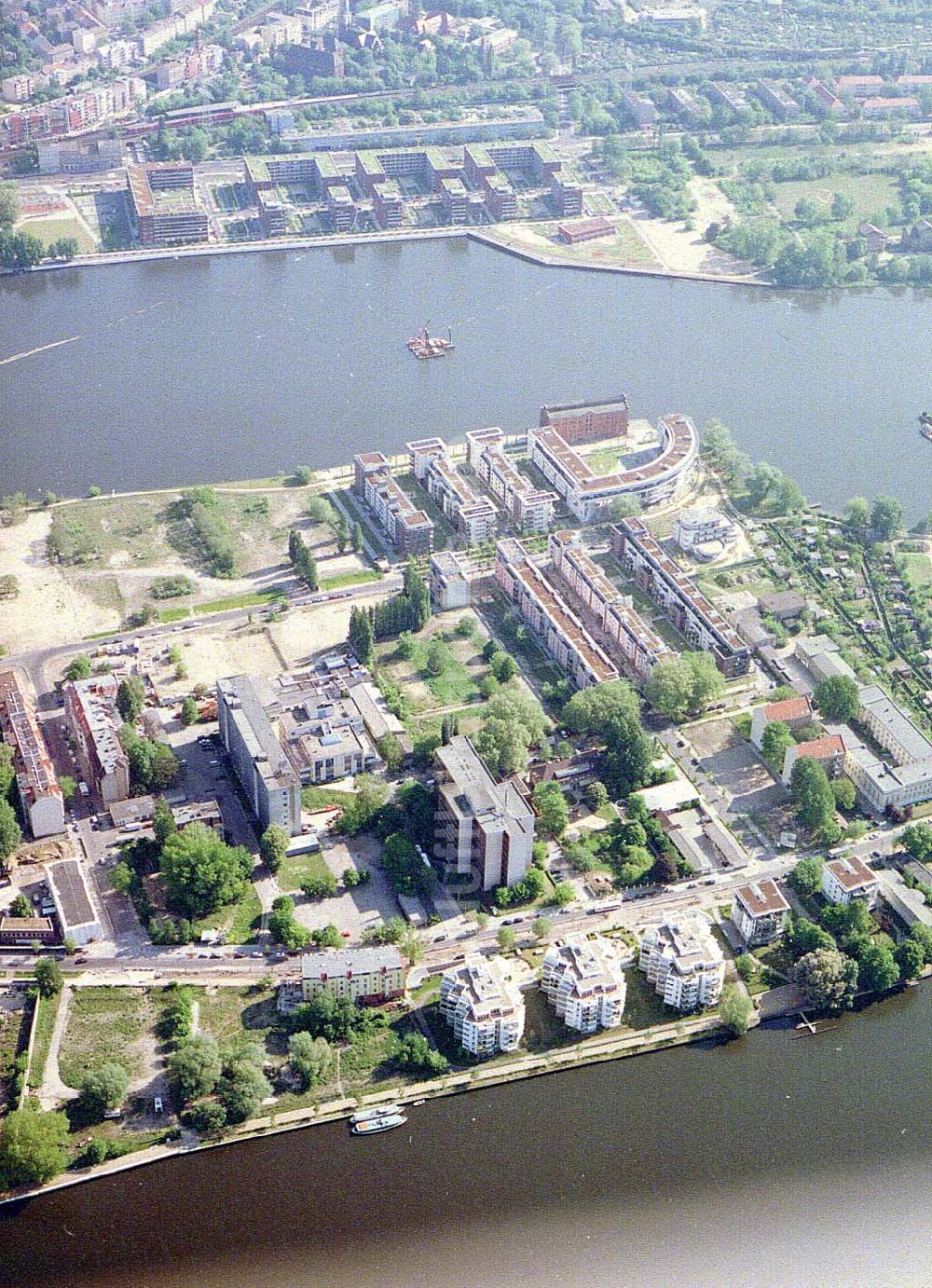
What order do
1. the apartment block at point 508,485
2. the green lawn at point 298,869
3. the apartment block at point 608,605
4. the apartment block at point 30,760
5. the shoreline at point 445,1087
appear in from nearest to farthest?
the shoreline at point 445,1087
the green lawn at point 298,869
the apartment block at point 30,760
the apartment block at point 608,605
the apartment block at point 508,485

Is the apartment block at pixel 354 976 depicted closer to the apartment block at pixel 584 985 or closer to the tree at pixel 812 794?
the apartment block at pixel 584 985

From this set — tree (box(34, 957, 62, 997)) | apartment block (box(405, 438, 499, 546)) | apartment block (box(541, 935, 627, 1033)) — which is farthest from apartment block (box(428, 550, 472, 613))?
tree (box(34, 957, 62, 997))

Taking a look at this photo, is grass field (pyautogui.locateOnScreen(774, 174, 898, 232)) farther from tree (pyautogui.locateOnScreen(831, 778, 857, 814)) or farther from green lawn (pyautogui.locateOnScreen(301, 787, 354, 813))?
green lawn (pyautogui.locateOnScreen(301, 787, 354, 813))

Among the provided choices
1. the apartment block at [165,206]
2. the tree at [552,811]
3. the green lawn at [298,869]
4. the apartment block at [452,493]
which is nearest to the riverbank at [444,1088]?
the tree at [552,811]

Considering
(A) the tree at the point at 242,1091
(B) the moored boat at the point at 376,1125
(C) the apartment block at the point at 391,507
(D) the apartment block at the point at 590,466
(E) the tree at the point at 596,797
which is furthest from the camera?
(D) the apartment block at the point at 590,466

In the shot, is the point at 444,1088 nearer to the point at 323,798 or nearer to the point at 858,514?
the point at 323,798

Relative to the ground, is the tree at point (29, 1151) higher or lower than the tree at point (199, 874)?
lower

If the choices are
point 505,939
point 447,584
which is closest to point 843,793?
point 505,939
